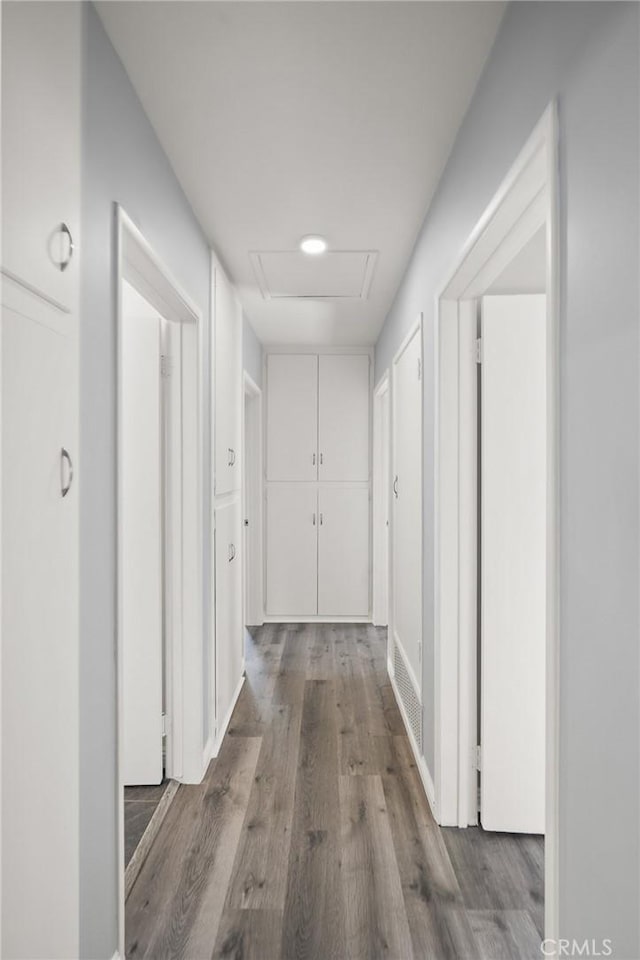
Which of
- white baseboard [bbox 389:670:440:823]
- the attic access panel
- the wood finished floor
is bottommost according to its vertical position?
the wood finished floor

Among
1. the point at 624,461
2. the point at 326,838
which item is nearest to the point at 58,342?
the point at 624,461

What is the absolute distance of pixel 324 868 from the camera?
1.98m

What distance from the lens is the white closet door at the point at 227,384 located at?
293cm

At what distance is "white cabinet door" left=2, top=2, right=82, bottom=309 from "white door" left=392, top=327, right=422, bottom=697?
1724mm

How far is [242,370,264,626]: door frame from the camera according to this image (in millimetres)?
5020

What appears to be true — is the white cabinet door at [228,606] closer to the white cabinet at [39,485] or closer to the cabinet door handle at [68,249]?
the white cabinet at [39,485]

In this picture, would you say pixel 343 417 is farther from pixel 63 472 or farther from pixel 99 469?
pixel 63 472

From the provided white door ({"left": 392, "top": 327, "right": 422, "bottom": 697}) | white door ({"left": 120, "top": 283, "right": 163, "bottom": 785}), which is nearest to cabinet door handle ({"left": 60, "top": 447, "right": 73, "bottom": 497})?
white door ({"left": 120, "top": 283, "right": 163, "bottom": 785})

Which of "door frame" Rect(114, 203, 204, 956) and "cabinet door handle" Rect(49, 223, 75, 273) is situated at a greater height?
"cabinet door handle" Rect(49, 223, 75, 273)

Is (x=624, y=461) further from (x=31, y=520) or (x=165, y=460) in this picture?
(x=165, y=460)

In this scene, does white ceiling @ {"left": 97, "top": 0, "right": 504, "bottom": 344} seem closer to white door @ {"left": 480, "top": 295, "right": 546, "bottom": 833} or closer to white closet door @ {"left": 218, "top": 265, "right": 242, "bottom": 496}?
white closet door @ {"left": 218, "top": 265, "right": 242, "bottom": 496}

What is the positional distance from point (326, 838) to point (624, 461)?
1945 mm

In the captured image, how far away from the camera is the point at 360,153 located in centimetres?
200

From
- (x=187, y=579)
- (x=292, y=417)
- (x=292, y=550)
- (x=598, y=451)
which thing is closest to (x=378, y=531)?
(x=292, y=550)
